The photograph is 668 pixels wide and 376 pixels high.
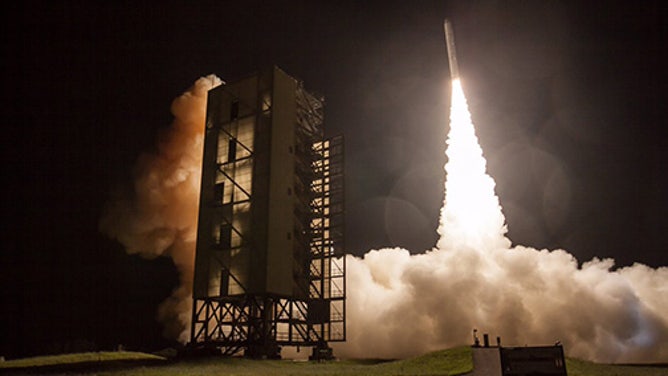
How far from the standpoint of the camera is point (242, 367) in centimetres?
3512

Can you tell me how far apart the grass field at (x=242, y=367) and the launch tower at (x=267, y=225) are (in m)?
7.97

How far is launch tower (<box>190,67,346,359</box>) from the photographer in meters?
46.5

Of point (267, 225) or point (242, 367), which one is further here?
point (267, 225)

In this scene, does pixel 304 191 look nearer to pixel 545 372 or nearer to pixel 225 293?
pixel 225 293

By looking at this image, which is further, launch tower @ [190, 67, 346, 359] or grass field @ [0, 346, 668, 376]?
launch tower @ [190, 67, 346, 359]

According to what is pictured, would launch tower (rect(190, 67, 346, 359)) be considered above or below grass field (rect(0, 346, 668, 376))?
above

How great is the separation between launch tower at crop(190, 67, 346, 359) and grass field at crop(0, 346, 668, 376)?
7.97 metres

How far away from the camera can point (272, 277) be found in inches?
1790

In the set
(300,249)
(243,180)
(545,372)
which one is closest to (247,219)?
(243,180)

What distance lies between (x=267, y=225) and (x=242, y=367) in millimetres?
13904

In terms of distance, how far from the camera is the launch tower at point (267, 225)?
46469mm

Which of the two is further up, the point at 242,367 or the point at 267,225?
the point at 267,225

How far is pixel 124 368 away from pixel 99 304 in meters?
35.8

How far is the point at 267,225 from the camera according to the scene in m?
45.8
